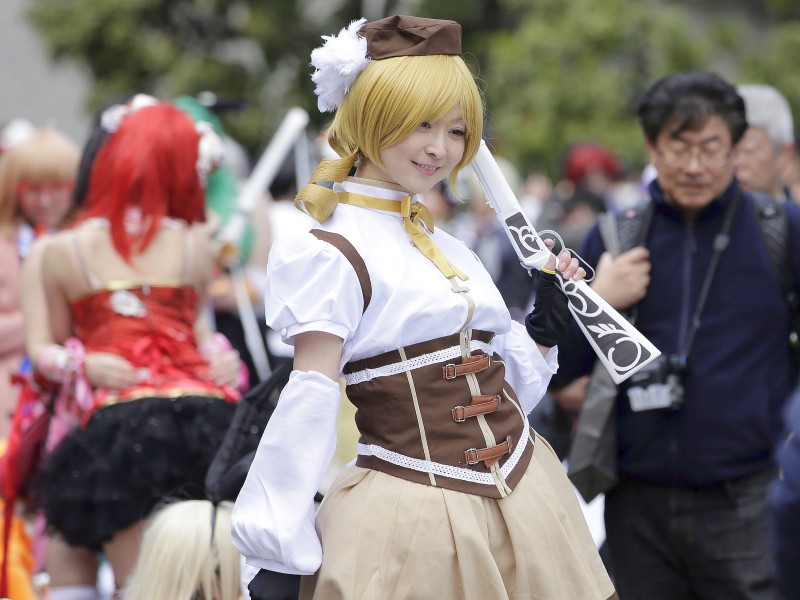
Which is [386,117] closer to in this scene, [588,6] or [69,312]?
[69,312]

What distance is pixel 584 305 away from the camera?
10.0 ft

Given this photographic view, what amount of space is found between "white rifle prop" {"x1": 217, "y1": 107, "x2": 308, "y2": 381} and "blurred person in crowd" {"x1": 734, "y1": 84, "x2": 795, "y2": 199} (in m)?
2.29

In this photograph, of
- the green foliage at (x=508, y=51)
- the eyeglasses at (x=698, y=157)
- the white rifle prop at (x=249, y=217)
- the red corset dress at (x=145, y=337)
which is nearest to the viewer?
the eyeglasses at (x=698, y=157)

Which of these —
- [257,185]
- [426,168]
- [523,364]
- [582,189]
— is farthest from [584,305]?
[582,189]

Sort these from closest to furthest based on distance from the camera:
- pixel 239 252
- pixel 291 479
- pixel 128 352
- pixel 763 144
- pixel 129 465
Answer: pixel 291 479, pixel 129 465, pixel 128 352, pixel 763 144, pixel 239 252

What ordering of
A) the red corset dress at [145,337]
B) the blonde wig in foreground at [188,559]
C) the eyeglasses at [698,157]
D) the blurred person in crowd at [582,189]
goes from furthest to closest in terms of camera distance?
the blurred person in crowd at [582,189]
the red corset dress at [145,337]
the eyeglasses at [698,157]
the blonde wig in foreground at [188,559]

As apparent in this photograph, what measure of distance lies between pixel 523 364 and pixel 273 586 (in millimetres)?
802

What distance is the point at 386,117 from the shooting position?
9.16 feet

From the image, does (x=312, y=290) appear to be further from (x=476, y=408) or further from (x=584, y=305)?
(x=584, y=305)

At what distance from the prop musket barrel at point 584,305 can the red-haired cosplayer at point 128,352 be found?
4.44 feet

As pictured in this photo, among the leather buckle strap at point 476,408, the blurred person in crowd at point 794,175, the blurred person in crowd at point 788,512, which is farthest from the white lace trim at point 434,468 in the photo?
the blurred person in crowd at point 794,175

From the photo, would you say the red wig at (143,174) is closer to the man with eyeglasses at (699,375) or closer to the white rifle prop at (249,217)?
the man with eyeglasses at (699,375)

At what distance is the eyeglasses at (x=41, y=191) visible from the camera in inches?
217

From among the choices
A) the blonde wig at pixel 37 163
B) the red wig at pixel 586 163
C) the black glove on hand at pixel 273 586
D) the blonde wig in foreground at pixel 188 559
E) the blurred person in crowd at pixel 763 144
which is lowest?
the blonde wig in foreground at pixel 188 559
